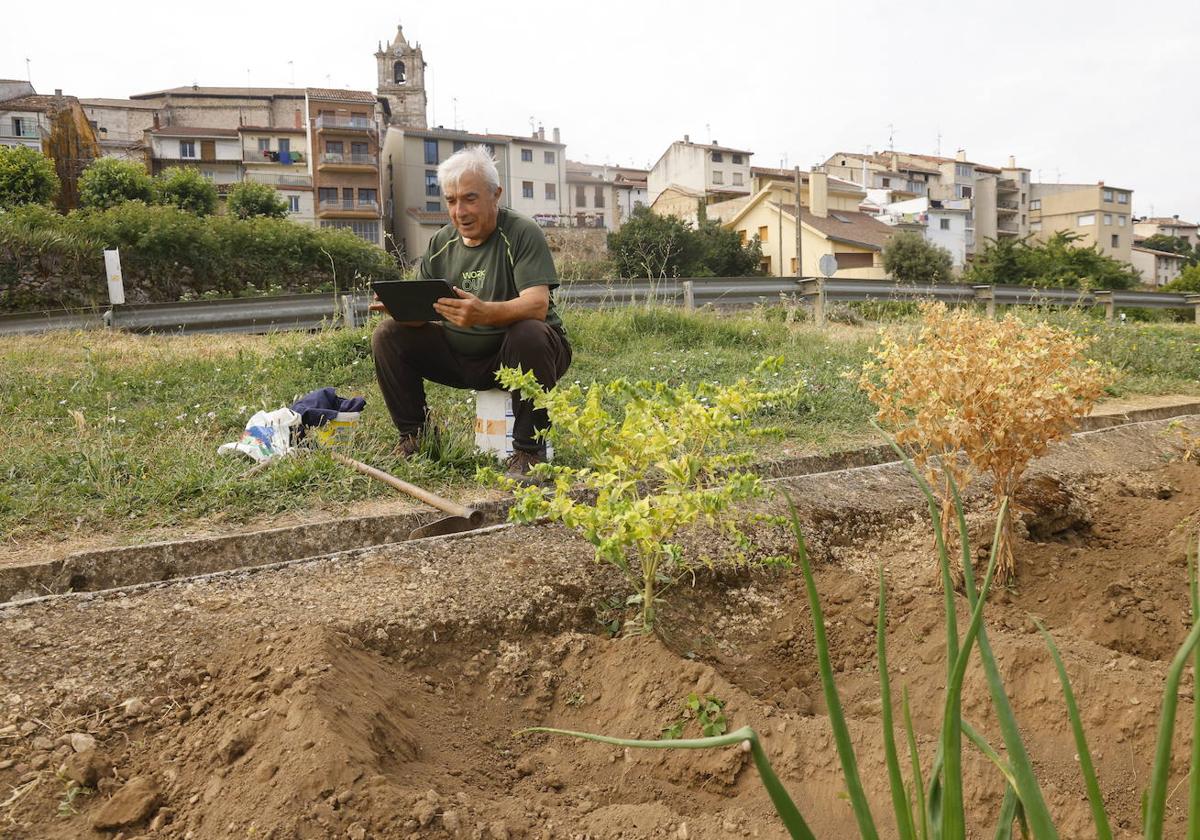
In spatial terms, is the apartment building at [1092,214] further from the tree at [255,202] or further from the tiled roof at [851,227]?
the tree at [255,202]

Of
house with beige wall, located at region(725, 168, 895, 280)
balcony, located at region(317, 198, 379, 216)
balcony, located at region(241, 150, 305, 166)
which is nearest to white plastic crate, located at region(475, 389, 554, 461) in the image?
house with beige wall, located at region(725, 168, 895, 280)

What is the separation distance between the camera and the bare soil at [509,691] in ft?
4.59

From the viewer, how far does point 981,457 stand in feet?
7.73

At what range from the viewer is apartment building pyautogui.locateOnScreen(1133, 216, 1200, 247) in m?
86.4

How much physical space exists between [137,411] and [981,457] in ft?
14.8

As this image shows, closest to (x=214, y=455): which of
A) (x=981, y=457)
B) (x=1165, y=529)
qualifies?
(x=981, y=457)

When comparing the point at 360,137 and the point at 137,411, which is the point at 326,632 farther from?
the point at 360,137

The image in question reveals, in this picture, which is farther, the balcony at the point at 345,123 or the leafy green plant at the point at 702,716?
the balcony at the point at 345,123

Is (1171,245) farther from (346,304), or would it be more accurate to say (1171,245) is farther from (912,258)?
(346,304)

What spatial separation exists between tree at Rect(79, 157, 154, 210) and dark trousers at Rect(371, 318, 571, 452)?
114 feet

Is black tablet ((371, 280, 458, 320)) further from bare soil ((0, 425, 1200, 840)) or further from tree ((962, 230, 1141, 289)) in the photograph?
tree ((962, 230, 1141, 289))

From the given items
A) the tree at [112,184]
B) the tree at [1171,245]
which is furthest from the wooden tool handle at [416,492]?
the tree at [1171,245]

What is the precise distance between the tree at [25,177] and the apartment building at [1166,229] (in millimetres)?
92101

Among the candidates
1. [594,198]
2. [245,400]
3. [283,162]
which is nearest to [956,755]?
[245,400]
